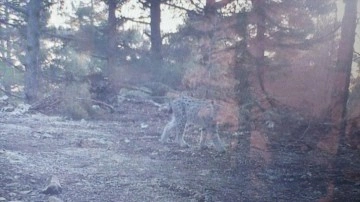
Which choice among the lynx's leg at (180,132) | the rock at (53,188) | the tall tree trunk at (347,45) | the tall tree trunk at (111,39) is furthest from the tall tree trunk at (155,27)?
the rock at (53,188)

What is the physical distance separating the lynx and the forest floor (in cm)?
51

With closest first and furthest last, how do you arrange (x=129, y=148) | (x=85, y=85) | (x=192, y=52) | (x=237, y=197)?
(x=237, y=197), (x=129, y=148), (x=85, y=85), (x=192, y=52)

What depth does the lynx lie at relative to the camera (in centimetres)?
Result: 949

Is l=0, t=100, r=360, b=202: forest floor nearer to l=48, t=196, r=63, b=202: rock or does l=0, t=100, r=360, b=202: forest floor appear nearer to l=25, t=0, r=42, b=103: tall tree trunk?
l=48, t=196, r=63, b=202: rock

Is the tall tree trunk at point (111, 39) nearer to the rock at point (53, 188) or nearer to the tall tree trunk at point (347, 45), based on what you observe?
the tall tree trunk at point (347, 45)

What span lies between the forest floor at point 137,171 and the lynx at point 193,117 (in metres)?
0.51

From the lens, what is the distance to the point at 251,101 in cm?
1226

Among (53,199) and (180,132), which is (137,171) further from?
(180,132)

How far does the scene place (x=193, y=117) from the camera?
9.84m

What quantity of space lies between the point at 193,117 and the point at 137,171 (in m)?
3.38

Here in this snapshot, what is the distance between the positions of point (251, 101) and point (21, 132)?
654cm

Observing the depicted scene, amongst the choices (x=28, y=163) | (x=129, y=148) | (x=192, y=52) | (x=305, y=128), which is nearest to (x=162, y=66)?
(x=192, y=52)

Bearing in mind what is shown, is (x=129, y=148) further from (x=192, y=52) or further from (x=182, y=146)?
(x=192, y=52)

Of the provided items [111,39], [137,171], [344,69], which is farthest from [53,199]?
[111,39]
